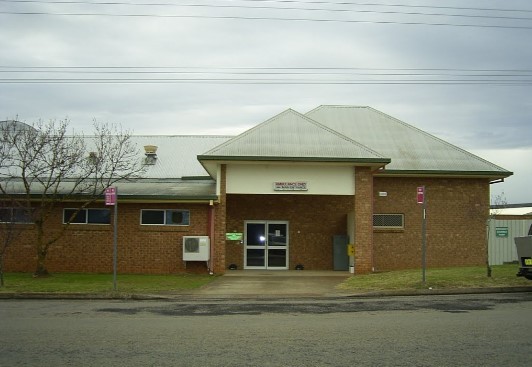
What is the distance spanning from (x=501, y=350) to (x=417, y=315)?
3.55m

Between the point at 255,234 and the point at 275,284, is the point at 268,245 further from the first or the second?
the point at 275,284

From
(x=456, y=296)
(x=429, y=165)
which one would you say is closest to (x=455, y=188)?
(x=429, y=165)

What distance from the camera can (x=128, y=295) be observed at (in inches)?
654

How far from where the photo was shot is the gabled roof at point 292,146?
877 inches

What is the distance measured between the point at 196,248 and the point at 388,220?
339 inches

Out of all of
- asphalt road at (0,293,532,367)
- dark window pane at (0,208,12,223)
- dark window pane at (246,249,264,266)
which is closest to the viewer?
asphalt road at (0,293,532,367)

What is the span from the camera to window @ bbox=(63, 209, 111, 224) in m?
24.0

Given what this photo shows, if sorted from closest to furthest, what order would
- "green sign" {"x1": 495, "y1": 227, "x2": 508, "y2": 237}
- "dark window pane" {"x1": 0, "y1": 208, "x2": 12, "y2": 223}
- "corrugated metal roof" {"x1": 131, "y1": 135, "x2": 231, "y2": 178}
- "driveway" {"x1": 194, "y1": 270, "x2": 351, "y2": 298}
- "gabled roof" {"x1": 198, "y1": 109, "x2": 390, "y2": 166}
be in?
"driveway" {"x1": 194, "y1": 270, "x2": 351, "y2": 298}, "gabled roof" {"x1": 198, "y1": 109, "x2": 390, "y2": 166}, "dark window pane" {"x1": 0, "y1": 208, "x2": 12, "y2": 223}, "green sign" {"x1": 495, "y1": 227, "x2": 508, "y2": 237}, "corrugated metal roof" {"x1": 131, "y1": 135, "x2": 231, "y2": 178}

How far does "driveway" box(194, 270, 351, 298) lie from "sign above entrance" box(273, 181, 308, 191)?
3240mm

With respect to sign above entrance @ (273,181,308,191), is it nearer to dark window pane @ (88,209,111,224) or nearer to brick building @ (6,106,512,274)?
brick building @ (6,106,512,274)

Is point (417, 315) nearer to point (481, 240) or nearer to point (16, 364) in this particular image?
point (16, 364)

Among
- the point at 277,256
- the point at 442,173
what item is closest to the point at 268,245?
the point at 277,256

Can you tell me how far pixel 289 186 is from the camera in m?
23.0

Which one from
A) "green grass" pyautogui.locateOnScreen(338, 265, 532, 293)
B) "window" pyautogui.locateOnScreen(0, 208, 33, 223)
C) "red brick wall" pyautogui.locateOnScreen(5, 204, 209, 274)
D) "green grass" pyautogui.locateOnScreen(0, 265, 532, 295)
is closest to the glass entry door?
"red brick wall" pyautogui.locateOnScreen(5, 204, 209, 274)
